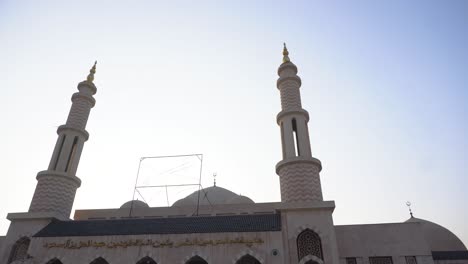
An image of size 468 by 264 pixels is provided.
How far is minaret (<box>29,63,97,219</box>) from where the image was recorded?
2208 centimetres

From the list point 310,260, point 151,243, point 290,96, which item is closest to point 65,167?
point 151,243

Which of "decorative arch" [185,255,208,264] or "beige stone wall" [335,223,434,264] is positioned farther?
"beige stone wall" [335,223,434,264]

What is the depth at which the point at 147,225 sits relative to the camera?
20281 mm

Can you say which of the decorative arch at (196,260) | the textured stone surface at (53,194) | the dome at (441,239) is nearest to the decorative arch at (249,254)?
the decorative arch at (196,260)

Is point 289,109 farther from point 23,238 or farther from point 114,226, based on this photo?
point 23,238

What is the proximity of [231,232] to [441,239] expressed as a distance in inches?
791

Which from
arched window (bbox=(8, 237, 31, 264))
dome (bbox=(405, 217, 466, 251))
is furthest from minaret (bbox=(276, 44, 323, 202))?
arched window (bbox=(8, 237, 31, 264))

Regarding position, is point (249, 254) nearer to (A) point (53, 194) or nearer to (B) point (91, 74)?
(A) point (53, 194)

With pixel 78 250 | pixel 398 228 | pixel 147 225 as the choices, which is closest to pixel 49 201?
pixel 78 250

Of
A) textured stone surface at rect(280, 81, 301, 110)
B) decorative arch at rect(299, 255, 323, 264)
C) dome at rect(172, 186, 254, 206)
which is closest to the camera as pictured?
decorative arch at rect(299, 255, 323, 264)

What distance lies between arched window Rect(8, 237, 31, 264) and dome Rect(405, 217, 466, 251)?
27489mm

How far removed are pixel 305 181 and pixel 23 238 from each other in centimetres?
1737

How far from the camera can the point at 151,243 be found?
18594 mm

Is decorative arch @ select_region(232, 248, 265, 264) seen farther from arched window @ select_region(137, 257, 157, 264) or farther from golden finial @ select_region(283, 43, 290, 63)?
golden finial @ select_region(283, 43, 290, 63)
